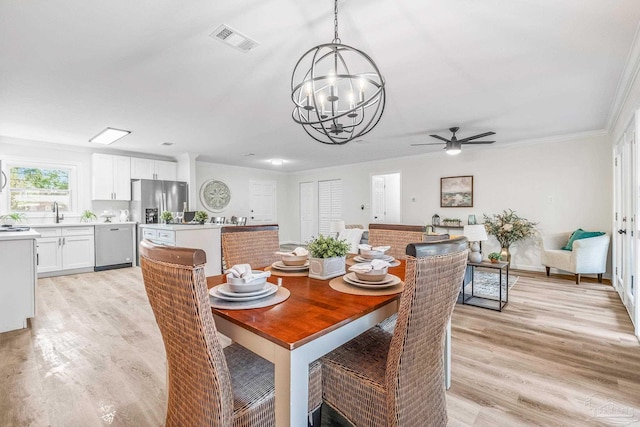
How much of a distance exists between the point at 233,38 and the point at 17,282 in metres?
3.02

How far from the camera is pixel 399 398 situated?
109 centimetres

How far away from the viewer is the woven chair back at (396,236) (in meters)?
2.35

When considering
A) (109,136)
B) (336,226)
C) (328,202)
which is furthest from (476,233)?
(109,136)

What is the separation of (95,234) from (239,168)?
11.8ft

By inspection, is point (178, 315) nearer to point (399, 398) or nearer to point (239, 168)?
point (399, 398)

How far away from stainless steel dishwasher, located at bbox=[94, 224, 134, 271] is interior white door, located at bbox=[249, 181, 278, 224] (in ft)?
10.4

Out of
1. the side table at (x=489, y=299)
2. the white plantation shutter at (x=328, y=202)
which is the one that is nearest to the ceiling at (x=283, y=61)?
the side table at (x=489, y=299)

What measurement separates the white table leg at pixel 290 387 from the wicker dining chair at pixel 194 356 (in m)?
0.17

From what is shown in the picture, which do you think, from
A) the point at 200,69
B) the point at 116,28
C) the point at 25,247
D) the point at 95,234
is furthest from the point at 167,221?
the point at 116,28

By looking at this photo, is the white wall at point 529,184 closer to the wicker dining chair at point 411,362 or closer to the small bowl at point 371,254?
the small bowl at point 371,254

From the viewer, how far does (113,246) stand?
5.54 meters

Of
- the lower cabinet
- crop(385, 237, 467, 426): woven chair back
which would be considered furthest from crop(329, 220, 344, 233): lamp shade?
the lower cabinet

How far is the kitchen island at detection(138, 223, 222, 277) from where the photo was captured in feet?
14.1

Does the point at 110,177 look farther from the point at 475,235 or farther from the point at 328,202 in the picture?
the point at 475,235
